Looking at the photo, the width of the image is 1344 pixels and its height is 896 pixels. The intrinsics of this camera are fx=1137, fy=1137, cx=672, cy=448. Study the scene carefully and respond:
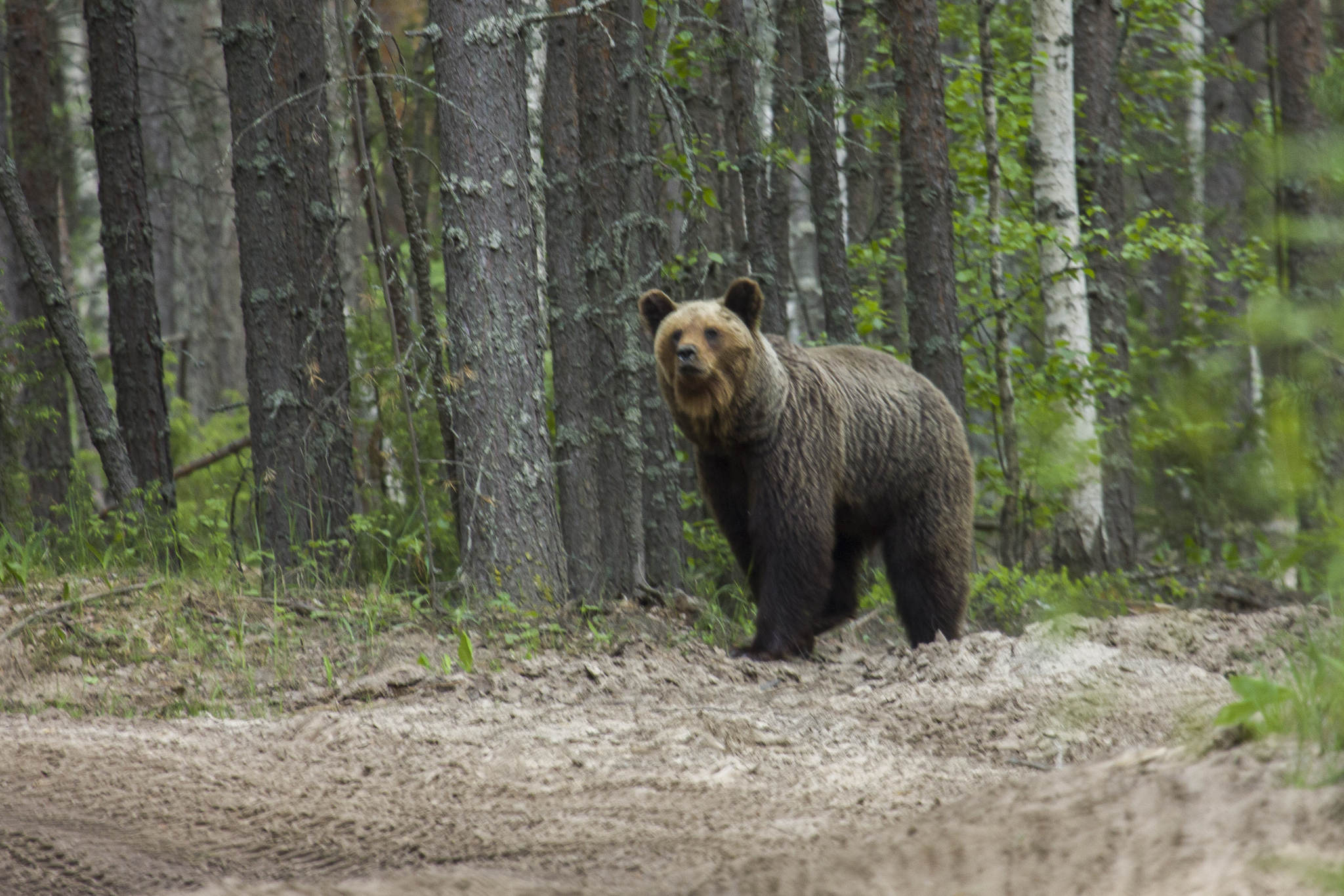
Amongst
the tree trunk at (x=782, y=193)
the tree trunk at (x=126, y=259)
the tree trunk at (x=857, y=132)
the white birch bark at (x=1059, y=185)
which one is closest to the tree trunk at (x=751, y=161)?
the tree trunk at (x=782, y=193)

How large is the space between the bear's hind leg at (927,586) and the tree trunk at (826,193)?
2.53 meters

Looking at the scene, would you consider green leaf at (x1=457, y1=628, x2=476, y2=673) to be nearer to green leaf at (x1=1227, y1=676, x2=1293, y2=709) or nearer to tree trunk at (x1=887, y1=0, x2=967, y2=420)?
green leaf at (x1=1227, y1=676, x2=1293, y2=709)

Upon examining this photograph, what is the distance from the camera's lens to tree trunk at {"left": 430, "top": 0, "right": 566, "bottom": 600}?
621 centimetres

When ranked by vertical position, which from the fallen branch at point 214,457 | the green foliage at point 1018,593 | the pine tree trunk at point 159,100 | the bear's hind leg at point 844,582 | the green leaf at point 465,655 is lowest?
Answer: the green foliage at point 1018,593

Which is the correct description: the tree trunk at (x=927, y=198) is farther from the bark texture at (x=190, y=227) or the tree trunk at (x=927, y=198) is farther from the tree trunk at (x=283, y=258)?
the bark texture at (x=190, y=227)

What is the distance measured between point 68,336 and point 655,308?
3796 millimetres

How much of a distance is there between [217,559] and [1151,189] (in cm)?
1768

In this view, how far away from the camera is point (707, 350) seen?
6184 millimetres

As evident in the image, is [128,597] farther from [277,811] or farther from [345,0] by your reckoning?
[345,0]

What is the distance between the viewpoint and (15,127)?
10750mm

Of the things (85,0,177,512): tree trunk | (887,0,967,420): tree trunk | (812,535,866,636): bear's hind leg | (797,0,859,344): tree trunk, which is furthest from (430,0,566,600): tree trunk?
(85,0,177,512): tree trunk

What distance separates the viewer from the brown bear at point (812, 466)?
6293 millimetres

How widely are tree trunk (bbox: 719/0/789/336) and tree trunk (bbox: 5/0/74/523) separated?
638 centimetres

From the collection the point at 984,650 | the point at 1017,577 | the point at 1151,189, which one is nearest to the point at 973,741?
the point at 984,650
